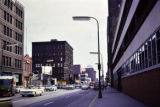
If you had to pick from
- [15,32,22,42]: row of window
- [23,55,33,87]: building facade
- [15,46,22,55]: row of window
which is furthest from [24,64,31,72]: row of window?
[15,32,22,42]: row of window

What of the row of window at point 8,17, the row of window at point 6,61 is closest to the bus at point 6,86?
the row of window at point 6,61

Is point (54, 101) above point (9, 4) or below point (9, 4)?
below

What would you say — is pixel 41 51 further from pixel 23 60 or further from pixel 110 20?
pixel 23 60

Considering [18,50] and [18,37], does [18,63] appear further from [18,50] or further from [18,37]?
[18,37]

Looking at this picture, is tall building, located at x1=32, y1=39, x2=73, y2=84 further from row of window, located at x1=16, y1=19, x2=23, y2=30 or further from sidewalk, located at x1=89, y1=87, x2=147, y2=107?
sidewalk, located at x1=89, y1=87, x2=147, y2=107

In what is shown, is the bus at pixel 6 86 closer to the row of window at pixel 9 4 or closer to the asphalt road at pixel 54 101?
the asphalt road at pixel 54 101

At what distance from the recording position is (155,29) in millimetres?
13141

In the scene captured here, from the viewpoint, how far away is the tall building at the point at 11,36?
2026 inches

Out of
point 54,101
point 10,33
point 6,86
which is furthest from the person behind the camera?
point 10,33

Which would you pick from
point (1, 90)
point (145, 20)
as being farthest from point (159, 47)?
point (1, 90)

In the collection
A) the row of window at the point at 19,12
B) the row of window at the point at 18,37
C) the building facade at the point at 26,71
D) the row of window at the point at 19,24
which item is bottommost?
the building facade at the point at 26,71

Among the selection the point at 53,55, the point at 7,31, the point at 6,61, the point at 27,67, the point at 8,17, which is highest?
the point at 8,17

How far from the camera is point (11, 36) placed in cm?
5619

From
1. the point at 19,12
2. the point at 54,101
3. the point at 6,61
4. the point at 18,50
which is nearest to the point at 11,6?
the point at 19,12
